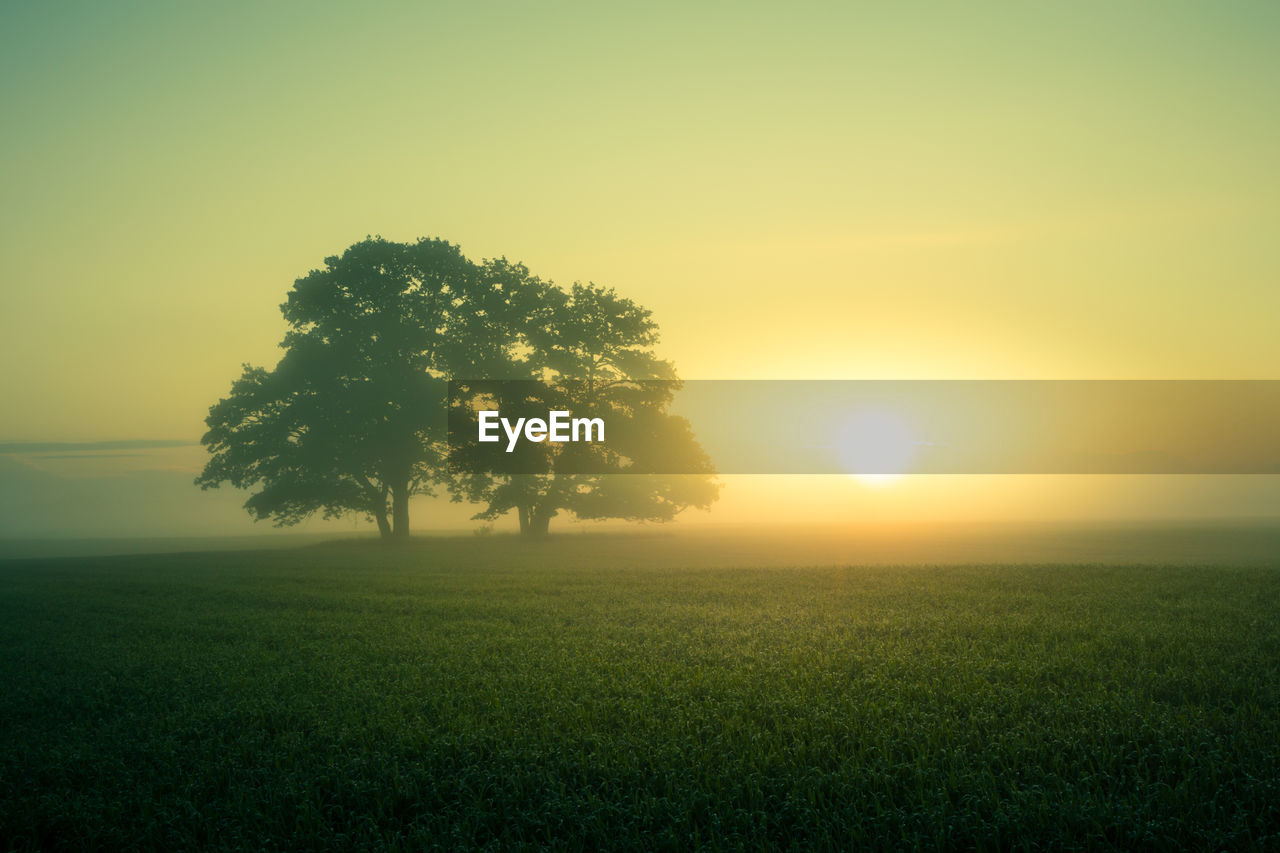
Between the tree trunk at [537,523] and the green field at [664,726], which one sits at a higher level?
the tree trunk at [537,523]

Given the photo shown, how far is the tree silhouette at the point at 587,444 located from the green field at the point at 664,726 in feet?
101

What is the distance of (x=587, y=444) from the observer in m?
53.6

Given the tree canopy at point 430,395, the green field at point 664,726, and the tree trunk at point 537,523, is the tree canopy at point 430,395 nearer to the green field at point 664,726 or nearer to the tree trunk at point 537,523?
the tree trunk at point 537,523

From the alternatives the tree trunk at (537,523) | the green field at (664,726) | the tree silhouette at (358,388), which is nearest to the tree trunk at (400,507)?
the tree silhouette at (358,388)

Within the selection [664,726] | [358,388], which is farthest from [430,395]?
[664,726]

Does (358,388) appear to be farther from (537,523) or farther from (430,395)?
(537,523)

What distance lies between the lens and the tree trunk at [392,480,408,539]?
179 ft

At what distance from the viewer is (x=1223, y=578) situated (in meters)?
24.7

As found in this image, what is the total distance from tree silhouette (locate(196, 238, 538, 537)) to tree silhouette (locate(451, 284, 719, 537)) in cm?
293

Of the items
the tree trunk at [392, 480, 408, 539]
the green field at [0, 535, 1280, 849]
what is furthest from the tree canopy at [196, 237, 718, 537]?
the green field at [0, 535, 1280, 849]

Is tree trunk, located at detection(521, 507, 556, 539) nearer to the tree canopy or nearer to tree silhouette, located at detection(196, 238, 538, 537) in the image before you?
the tree canopy

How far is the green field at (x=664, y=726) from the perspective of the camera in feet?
25.8

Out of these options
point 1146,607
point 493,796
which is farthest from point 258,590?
point 1146,607

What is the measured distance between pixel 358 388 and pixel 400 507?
29.1 ft
